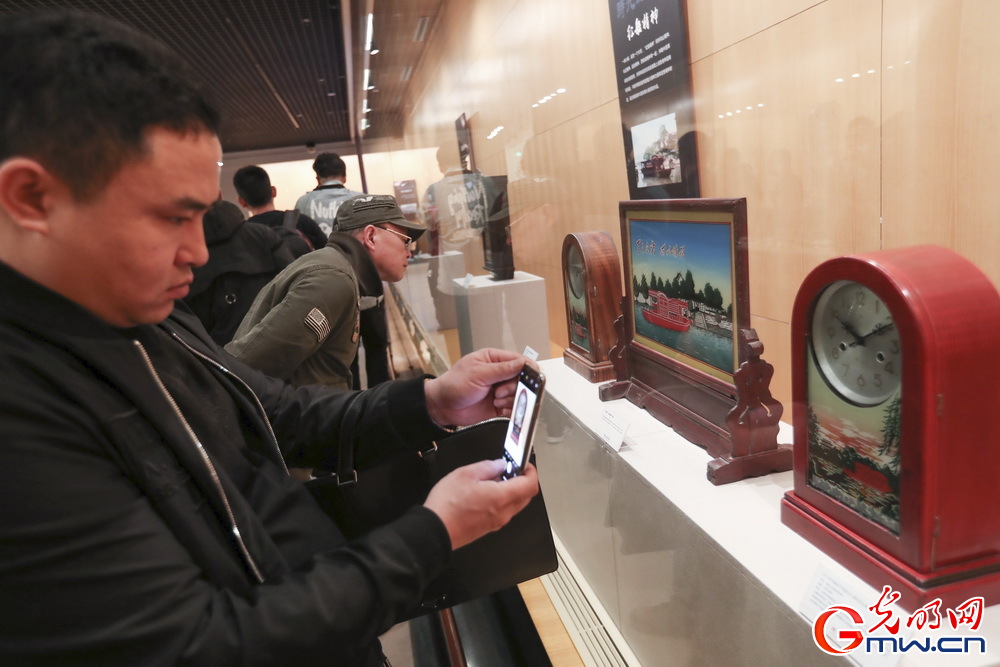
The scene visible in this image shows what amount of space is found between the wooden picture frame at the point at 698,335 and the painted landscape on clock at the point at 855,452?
0.19 metres

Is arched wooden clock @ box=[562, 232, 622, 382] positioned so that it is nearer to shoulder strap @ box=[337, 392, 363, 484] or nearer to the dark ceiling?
shoulder strap @ box=[337, 392, 363, 484]

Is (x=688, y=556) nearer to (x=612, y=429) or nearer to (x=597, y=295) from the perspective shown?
(x=612, y=429)

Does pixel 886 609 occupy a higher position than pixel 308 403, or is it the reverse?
pixel 308 403

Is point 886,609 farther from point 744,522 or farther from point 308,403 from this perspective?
point 308,403

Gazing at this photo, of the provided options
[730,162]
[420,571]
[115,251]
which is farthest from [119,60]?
[730,162]

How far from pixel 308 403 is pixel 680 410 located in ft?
2.50

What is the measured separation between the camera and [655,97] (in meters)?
1.88

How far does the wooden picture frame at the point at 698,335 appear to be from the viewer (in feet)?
3.78

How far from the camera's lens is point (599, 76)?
2.27 meters

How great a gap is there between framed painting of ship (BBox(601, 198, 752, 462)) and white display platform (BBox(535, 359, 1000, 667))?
69mm

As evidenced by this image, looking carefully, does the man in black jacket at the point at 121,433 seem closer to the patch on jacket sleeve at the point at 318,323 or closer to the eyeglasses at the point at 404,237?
the patch on jacket sleeve at the point at 318,323

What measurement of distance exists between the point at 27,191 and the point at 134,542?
0.34 meters

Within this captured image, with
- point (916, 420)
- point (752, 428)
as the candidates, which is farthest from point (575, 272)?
point (916, 420)

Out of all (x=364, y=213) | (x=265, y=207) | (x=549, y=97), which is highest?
(x=549, y=97)
